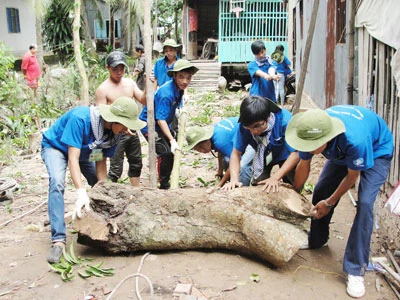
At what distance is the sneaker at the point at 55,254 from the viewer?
3.56 m

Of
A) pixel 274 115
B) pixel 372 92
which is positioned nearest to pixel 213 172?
pixel 372 92

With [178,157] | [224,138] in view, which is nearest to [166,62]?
[178,157]

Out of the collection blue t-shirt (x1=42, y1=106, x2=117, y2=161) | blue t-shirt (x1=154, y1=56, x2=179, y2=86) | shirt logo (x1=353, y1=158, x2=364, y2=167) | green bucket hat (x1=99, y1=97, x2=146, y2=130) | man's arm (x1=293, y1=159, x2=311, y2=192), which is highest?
blue t-shirt (x1=154, y1=56, x2=179, y2=86)

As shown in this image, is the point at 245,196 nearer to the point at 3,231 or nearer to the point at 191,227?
the point at 191,227

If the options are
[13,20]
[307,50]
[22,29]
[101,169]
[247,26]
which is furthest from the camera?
[22,29]

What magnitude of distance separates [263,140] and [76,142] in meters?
1.59

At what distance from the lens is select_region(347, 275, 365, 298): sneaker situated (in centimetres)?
321

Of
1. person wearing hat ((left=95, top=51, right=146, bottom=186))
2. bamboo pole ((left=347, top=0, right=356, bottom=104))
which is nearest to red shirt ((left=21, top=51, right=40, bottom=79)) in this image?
person wearing hat ((left=95, top=51, right=146, bottom=186))

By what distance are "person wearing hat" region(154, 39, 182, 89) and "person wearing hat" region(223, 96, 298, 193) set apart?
238 cm

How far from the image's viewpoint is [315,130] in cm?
293

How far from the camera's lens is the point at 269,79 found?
7.01 meters

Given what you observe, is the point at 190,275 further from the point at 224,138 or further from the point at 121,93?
the point at 121,93

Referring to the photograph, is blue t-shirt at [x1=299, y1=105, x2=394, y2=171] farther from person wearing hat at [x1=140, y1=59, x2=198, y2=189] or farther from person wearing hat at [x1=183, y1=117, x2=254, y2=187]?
Result: person wearing hat at [x1=140, y1=59, x2=198, y2=189]

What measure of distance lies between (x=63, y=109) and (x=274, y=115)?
8.62m
